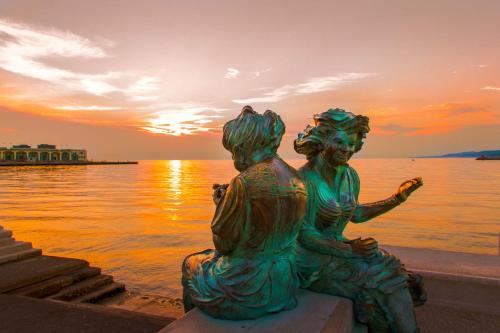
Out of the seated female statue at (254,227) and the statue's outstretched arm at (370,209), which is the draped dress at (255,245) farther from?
the statue's outstretched arm at (370,209)

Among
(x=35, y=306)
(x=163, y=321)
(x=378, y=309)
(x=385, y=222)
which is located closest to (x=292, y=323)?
(x=378, y=309)

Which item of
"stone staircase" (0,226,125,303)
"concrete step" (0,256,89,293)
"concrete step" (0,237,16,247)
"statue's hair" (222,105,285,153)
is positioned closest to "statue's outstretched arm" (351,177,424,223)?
"statue's hair" (222,105,285,153)

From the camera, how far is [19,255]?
610 cm

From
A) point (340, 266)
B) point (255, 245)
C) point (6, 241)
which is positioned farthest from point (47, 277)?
point (340, 266)

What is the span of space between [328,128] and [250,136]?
2.62ft

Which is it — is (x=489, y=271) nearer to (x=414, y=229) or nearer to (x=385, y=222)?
(x=414, y=229)

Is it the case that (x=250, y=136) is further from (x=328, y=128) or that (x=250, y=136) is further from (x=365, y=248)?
(x=365, y=248)

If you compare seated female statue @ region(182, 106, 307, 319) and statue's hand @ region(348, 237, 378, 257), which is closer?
seated female statue @ region(182, 106, 307, 319)

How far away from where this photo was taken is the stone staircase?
5.14 metres

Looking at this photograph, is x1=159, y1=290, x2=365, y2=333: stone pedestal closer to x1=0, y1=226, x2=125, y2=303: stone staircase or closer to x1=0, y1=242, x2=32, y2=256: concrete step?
x1=0, y1=226, x2=125, y2=303: stone staircase

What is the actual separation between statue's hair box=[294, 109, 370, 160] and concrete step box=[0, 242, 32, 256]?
5553 mm

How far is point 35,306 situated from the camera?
4.14m

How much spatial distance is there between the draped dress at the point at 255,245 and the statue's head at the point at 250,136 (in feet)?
0.29

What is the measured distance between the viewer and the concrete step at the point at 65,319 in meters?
3.68
